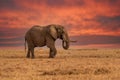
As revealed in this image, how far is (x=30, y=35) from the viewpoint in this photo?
37.6 m

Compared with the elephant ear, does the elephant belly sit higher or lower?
lower

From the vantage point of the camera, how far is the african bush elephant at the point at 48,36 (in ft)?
119

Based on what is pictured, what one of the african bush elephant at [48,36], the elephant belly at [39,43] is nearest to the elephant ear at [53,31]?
the african bush elephant at [48,36]

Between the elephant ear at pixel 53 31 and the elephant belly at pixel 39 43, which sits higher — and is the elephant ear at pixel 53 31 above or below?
above

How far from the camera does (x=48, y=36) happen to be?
36312 mm

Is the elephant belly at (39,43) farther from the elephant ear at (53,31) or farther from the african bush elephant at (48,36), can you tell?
the elephant ear at (53,31)

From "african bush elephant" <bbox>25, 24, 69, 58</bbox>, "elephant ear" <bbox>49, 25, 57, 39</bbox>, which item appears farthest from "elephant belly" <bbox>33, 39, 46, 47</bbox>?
"elephant ear" <bbox>49, 25, 57, 39</bbox>

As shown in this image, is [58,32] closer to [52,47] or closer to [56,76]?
[52,47]

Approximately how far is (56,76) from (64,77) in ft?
2.12

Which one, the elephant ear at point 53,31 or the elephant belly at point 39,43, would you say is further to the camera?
the elephant belly at point 39,43

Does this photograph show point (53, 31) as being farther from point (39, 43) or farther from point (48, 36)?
point (39, 43)

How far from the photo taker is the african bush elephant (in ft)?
119

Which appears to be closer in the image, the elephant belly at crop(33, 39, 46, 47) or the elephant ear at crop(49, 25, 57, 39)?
the elephant ear at crop(49, 25, 57, 39)

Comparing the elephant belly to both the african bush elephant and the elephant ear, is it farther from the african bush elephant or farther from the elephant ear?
the elephant ear
